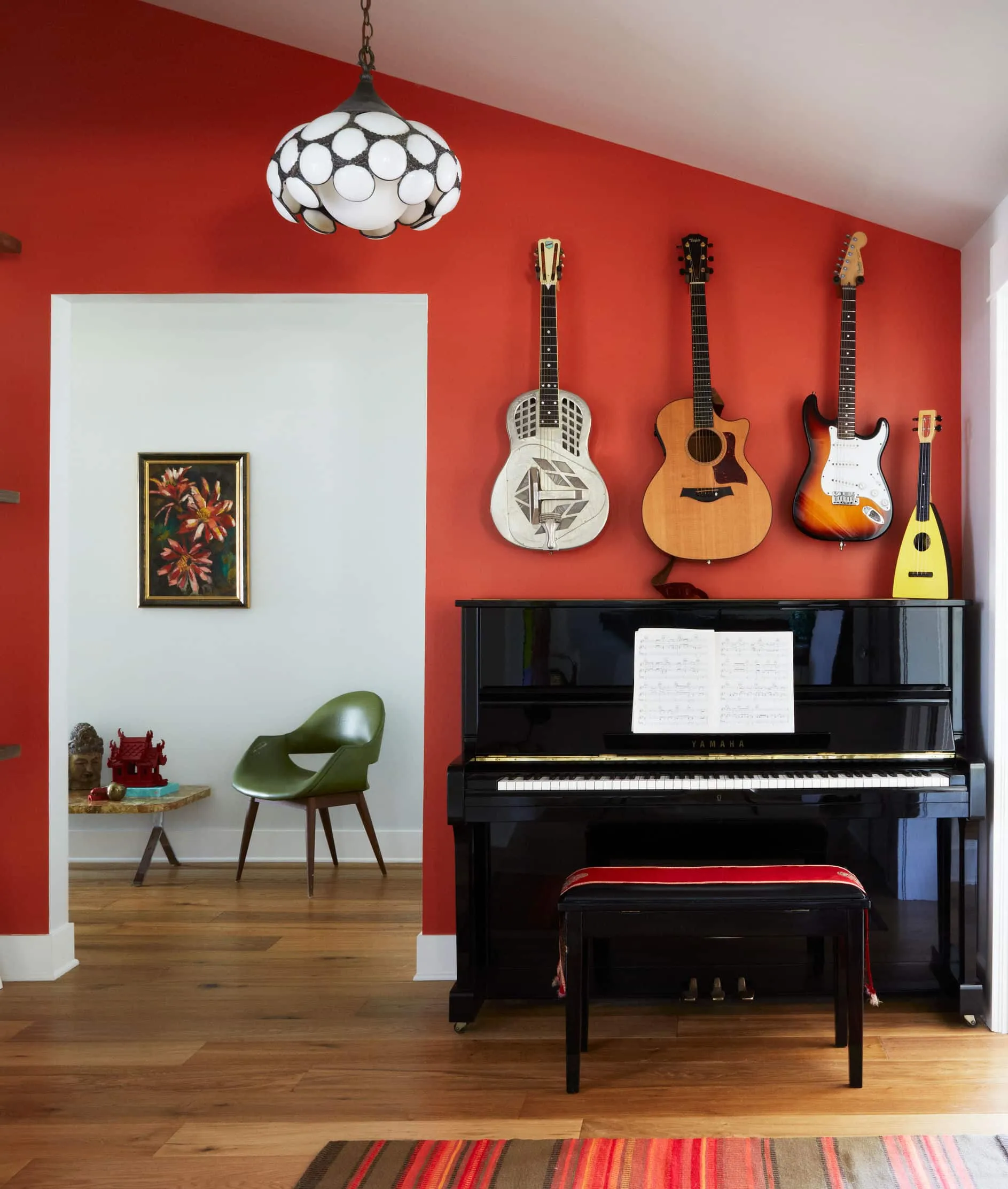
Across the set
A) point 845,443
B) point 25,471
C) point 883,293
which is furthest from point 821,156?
point 25,471

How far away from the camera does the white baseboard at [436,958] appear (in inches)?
135

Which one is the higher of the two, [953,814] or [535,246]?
[535,246]

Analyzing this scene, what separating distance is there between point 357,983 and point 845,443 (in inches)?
90.5

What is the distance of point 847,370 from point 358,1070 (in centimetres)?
248

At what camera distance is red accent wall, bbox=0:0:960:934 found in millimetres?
3443

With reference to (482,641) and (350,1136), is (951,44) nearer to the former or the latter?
(482,641)

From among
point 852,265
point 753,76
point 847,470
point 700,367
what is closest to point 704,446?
point 700,367

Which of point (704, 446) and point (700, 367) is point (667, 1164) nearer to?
point (704, 446)

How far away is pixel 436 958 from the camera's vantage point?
11.3 feet

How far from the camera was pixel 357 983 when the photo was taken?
341 centimetres

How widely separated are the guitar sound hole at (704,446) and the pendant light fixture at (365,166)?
1184 mm

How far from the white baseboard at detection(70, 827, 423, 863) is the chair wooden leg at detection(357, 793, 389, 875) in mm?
241

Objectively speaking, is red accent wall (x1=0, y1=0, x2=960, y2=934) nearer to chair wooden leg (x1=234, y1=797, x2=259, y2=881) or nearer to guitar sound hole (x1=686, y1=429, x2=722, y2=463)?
A: guitar sound hole (x1=686, y1=429, x2=722, y2=463)

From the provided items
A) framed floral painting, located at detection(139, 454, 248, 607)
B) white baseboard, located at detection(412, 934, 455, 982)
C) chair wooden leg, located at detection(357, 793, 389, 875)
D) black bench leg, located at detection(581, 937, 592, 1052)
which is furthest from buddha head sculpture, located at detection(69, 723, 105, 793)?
black bench leg, located at detection(581, 937, 592, 1052)
